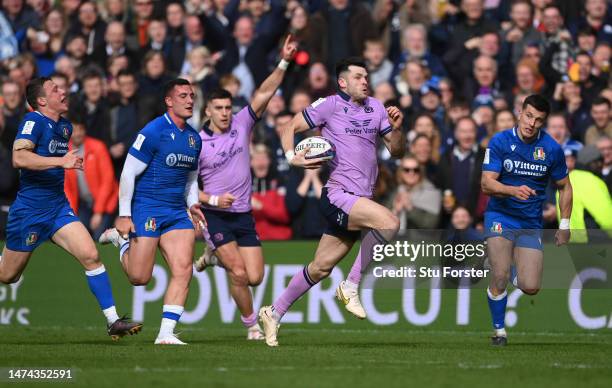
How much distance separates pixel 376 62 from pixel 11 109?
238 inches

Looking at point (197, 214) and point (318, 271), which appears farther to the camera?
point (197, 214)

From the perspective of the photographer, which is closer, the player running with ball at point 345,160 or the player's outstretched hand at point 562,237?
the player running with ball at point 345,160

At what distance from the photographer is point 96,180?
20.5 metres

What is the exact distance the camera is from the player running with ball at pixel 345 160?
14859 mm

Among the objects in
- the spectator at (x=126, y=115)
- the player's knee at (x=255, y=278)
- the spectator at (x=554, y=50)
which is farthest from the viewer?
the spectator at (x=126, y=115)

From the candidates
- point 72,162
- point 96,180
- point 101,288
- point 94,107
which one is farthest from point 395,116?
point 94,107

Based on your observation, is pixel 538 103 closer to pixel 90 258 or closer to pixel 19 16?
pixel 90 258

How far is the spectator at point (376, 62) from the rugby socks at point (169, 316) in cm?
799

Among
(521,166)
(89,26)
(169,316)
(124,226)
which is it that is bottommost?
(169,316)

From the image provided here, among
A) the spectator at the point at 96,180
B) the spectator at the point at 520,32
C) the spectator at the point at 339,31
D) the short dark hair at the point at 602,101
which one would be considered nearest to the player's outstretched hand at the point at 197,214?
the spectator at the point at 96,180

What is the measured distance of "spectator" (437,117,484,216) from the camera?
1964 centimetres

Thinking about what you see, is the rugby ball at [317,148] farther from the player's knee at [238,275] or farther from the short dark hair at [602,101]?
the short dark hair at [602,101]

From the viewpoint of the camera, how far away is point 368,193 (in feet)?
49.4

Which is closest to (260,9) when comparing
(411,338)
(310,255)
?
(310,255)
